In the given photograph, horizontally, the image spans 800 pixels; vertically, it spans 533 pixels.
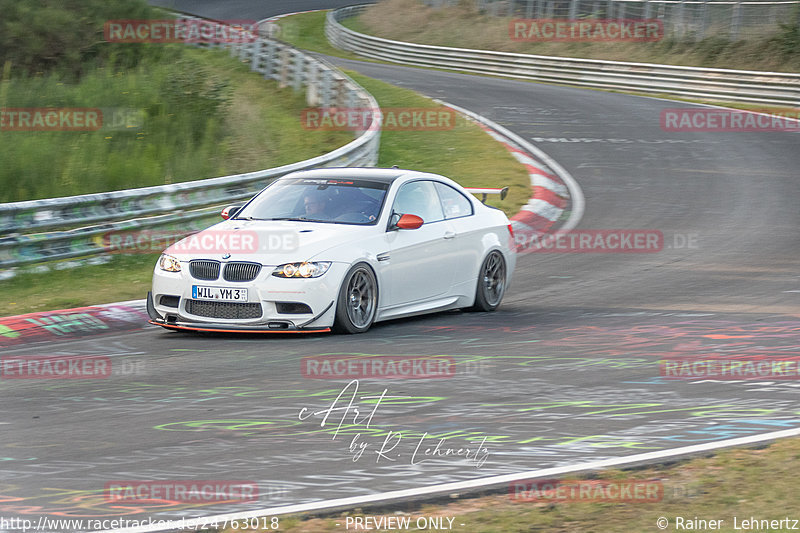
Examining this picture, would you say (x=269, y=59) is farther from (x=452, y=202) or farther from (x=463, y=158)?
(x=452, y=202)

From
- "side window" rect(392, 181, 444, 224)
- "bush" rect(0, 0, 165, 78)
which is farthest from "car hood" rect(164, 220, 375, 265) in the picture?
"bush" rect(0, 0, 165, 78)

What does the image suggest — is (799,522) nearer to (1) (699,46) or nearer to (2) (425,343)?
(2) (425,343)

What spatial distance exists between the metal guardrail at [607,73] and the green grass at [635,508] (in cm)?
2733

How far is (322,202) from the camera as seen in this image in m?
10.6

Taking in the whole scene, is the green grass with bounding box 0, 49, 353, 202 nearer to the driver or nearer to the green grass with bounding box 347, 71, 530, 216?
the green grass with bounding box 347, 71, 530, 216

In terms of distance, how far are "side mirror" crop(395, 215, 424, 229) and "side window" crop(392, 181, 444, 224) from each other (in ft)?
1.07

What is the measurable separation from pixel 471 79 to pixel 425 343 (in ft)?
96.6

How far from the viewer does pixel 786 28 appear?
3622 centimetres

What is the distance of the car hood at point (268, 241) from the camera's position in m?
9.54

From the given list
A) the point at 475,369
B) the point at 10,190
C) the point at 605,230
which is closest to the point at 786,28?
the point at 605,230

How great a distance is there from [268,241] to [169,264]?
2.84ft
